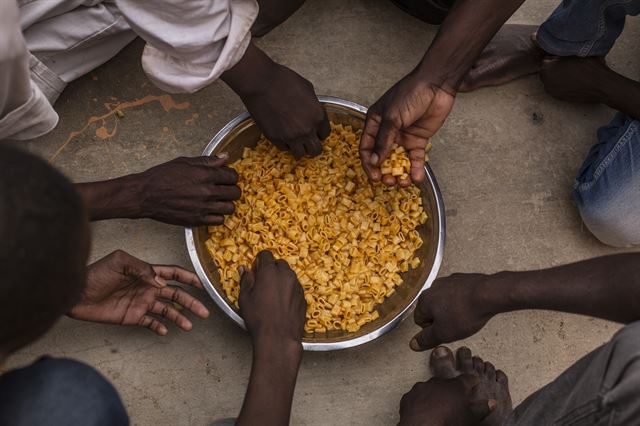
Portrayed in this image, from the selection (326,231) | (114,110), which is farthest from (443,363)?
(114,110)

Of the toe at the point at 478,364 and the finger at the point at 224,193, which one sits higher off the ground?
the finger at the point at 224,193

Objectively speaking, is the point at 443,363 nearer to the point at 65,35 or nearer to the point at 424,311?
the point at 424,311

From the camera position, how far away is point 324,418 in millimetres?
1991

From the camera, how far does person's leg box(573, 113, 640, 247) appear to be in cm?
→ 198

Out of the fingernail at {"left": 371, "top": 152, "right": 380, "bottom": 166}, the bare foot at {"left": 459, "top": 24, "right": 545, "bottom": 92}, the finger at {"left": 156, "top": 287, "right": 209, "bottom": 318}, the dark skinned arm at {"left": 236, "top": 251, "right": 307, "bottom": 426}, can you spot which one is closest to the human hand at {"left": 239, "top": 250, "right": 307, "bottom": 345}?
the dark skinned arm at {"left": 236, "top": 251, "right": 307, "bottom": 426}

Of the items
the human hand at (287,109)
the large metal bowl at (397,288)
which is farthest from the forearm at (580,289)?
the human hand at (287,109)

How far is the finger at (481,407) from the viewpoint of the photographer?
193 centimetres

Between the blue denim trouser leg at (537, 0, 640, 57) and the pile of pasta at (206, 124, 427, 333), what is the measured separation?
68 centimetres

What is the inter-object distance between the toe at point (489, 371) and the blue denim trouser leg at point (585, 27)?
1.03m

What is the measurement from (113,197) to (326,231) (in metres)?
0.62

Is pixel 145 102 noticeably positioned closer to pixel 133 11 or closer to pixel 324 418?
pixel 133 11

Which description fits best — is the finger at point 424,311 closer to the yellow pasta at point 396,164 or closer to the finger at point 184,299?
the yellow pasta at point 396,164

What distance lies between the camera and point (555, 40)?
2.09 m

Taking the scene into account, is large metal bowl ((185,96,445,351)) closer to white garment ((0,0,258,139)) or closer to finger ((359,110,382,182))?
finger ((359,110,382,182))
